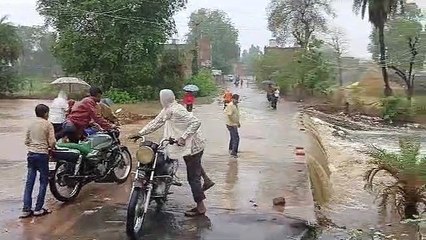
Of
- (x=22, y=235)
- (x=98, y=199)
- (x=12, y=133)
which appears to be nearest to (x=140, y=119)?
(x=12, y=133)

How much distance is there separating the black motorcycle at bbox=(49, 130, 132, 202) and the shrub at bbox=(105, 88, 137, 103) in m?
27.9

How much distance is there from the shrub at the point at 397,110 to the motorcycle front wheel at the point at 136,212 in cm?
3115

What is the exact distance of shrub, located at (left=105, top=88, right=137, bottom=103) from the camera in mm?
36963

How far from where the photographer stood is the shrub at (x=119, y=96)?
3696 cm

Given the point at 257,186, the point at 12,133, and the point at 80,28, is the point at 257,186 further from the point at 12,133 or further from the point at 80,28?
the point at 80,28

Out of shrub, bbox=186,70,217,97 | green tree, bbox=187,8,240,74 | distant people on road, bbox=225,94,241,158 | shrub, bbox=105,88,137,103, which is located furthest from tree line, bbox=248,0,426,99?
green tree, bbox=187,8,240,74

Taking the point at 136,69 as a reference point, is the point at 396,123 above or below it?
below

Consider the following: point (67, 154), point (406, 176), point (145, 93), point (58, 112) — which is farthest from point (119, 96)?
point (406, 176)

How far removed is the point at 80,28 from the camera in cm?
3641

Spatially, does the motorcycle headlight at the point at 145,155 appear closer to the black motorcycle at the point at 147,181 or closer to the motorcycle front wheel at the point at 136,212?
the black motorcycle at the point at 147,181

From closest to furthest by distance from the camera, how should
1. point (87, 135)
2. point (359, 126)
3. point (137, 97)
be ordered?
point (87, 135), point (359, 126), point (137, 97)

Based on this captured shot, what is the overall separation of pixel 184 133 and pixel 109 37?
29.6m

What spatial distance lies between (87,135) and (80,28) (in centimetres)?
2823

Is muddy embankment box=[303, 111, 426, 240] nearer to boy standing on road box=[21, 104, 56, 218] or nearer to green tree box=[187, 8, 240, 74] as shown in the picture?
boy standing on road box=[21, 104, 56, 218]
